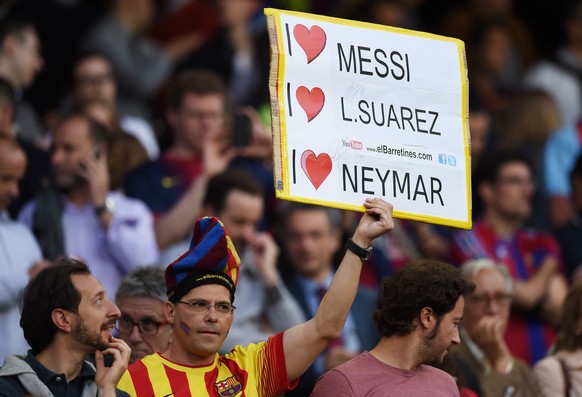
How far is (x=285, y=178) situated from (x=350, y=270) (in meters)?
0.50

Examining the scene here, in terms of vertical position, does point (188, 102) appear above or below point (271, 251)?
above

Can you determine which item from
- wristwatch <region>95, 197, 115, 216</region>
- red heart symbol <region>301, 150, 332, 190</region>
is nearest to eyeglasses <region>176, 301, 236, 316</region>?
red heart symbol <region>301, 150, 332, 190</region>

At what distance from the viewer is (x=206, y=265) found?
19.7 feet

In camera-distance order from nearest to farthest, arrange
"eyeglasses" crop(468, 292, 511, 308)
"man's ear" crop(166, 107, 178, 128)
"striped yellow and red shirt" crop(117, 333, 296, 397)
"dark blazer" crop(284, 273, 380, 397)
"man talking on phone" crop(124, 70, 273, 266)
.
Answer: "striped yellow and red shirt" crop(117, 333, 296, 397)
"eyeglasses" crop(468, 292, 511, 308)
"dark blazer" crop(284, 273, 380, 397)
"man talking on phone" crop(124, 70, 273, 266)
"man's ear" crop(166, 107, 178, 128)

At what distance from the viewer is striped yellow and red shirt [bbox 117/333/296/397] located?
589 cm

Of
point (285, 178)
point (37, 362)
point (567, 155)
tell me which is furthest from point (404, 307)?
point (567, 155)

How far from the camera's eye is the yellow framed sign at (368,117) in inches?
240

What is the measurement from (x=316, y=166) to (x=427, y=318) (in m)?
0.91

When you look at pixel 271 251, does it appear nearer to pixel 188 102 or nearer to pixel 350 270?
pixel 188 102

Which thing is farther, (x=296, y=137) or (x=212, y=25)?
(x=212, y=25)

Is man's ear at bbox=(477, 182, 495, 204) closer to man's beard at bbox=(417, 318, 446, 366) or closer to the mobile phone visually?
the mobile phone

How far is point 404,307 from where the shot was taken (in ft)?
21.0

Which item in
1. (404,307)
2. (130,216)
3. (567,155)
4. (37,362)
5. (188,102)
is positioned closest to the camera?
(37,362)

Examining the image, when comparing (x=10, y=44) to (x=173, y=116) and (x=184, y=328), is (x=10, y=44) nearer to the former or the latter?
(x=173, y=116)
